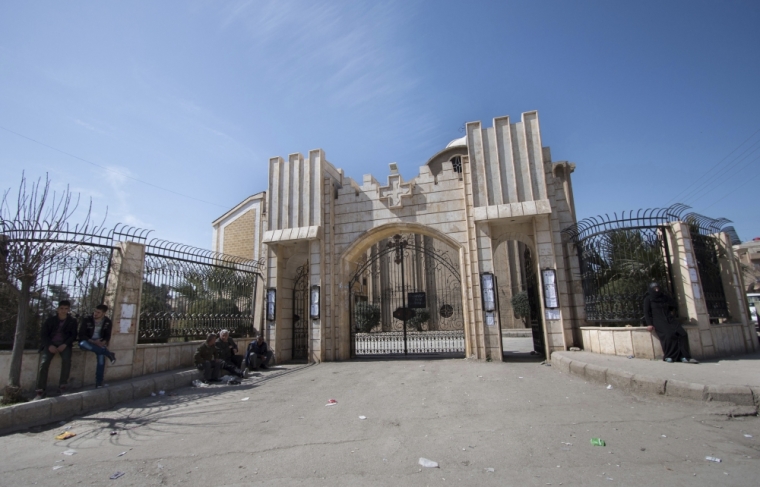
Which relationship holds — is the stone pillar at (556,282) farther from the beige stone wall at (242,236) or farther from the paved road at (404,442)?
the beige stone wall at (242,236)

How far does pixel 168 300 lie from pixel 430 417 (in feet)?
23.0

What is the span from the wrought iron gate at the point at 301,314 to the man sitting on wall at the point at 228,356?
3330mm

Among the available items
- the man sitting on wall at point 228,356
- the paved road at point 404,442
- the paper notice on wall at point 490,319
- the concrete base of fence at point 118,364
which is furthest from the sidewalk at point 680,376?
the concrete base of fence at point 118,364

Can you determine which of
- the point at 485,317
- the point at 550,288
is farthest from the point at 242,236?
the point at 550,288

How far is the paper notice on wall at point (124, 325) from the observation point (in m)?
8.27

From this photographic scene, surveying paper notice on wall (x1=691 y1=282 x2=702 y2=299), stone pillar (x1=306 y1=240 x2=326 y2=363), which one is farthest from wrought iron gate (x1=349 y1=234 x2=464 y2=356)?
paper notice on wall (x1=691 y1=282 x2=702 y2=299)

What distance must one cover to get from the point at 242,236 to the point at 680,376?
21.4 meters

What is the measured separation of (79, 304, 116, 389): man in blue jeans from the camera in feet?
24.2

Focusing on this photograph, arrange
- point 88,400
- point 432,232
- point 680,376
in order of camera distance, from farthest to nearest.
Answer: point 432,232
point 88,400
point 680,376

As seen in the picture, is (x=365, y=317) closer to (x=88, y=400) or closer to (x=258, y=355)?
(x=258, y=355)

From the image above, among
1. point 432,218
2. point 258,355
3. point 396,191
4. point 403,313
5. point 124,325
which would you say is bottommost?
point 258,355

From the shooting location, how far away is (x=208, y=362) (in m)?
9.09

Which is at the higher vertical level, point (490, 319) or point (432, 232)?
point (432, 232)

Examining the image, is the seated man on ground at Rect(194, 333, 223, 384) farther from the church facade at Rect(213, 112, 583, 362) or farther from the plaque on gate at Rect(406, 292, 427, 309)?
the plaque on gate at Rect(406, 292, 427, 309)
